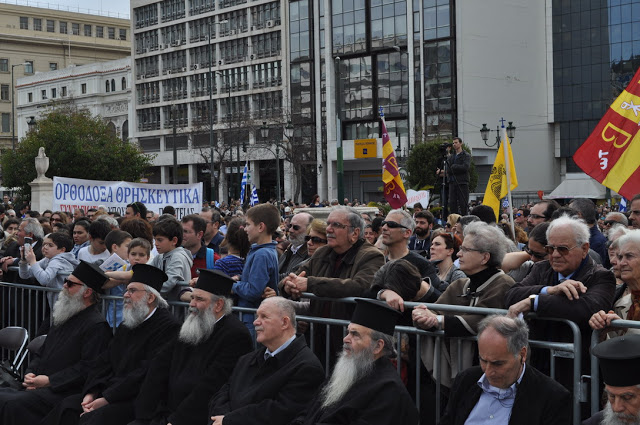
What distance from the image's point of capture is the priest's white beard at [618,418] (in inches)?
173

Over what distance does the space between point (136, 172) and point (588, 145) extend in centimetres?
4756

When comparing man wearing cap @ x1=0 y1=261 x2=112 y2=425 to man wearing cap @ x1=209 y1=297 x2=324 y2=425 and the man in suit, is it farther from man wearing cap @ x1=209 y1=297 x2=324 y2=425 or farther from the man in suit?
the man in suit

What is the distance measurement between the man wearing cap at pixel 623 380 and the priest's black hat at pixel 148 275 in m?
4.49

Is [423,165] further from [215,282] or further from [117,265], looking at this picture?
[215,282]

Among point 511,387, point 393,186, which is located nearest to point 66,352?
point 511,387

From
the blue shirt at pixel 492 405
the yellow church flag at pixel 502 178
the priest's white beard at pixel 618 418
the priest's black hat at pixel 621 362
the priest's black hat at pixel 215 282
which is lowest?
the blue shirt at pixel 492 405

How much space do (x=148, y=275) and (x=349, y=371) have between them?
2828 millimetres

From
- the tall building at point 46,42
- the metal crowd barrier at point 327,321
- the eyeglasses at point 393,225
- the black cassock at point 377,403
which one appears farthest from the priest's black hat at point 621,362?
the tall building at point 46,42

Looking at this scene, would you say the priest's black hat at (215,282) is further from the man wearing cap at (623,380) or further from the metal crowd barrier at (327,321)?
the man wearing cap at (623,380)

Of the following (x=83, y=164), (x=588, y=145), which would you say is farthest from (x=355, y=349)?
(x=83, y=164)

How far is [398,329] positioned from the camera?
6211 mm

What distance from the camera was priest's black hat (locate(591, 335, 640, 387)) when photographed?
439cm

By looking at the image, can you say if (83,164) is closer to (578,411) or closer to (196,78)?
(196,78)

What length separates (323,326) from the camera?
7.12 meters
